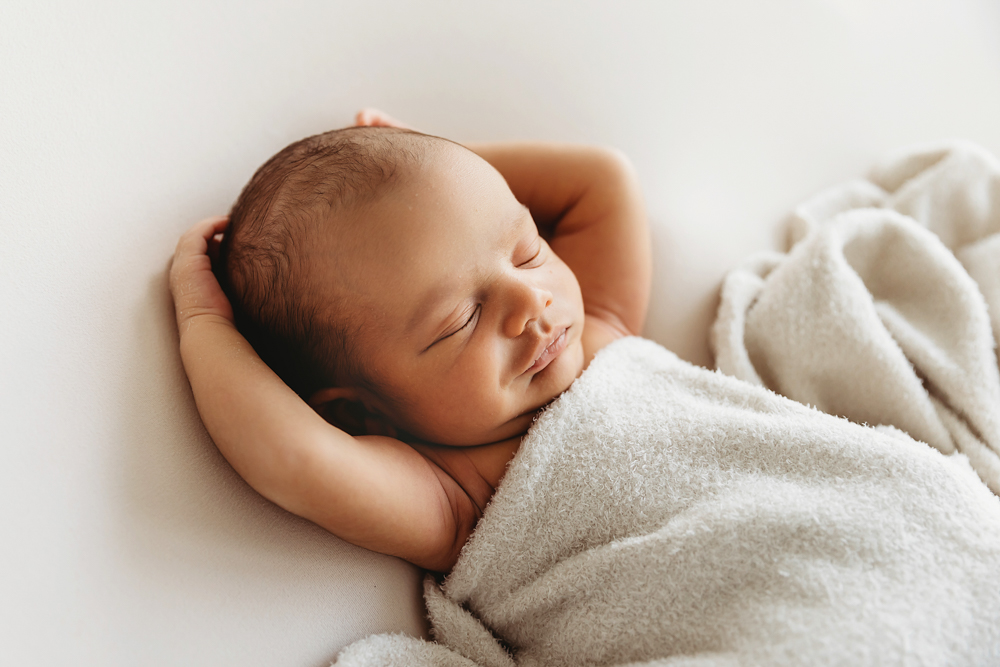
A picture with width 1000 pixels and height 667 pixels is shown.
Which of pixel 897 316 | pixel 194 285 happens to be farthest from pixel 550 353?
pixel 897 316

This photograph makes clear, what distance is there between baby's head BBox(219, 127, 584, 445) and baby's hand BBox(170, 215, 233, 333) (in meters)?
0.03

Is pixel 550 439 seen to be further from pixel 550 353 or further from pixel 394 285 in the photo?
pixel 394 285

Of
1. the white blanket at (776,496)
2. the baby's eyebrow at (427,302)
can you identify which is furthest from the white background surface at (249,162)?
the baby's eyebrow at (427,302)

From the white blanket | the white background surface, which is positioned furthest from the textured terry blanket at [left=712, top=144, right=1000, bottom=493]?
the white background surface

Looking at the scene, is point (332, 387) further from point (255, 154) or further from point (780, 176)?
point (780, 176)

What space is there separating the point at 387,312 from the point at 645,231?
0.52 meters

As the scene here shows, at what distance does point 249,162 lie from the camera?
0.94 m

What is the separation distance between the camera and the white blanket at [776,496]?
0.64 metres

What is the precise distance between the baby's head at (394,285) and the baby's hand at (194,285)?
3 cm

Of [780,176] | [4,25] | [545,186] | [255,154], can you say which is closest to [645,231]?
[545,186]

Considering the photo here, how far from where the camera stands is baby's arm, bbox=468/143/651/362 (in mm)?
1059

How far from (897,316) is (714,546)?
545mm

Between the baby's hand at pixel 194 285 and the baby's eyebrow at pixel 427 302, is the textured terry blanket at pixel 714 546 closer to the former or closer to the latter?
the baby's eyebrow at pixel 427 302

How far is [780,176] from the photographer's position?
1.24 meters
